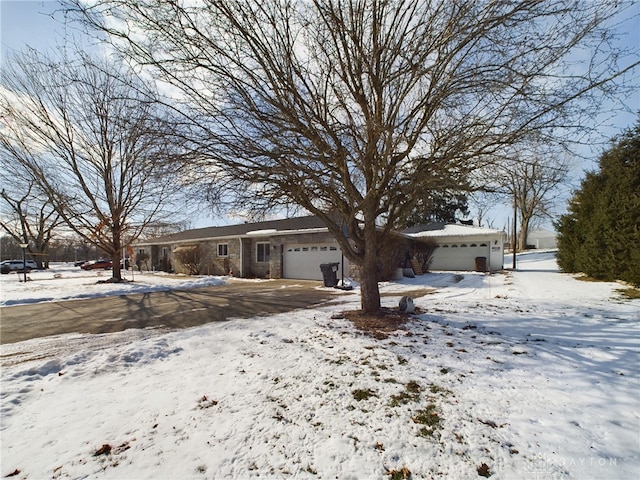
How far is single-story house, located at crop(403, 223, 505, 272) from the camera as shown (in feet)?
61.5

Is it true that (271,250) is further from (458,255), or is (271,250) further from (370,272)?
(458,255)

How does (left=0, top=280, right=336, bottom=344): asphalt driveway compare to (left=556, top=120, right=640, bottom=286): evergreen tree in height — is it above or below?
below

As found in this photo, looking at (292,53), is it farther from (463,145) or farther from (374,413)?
(374,413)

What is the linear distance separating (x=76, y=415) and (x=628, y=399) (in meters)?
5.33

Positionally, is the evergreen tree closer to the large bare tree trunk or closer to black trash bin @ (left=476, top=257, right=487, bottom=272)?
black trash bin @ (left=476, top=257, right=487, bottom=272)

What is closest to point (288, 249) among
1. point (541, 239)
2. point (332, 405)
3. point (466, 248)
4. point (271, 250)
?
point (271, 250)

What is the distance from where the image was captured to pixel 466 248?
19.8 metres

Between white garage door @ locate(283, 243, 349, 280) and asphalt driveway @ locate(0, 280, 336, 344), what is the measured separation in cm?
448

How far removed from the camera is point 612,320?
5.27 m

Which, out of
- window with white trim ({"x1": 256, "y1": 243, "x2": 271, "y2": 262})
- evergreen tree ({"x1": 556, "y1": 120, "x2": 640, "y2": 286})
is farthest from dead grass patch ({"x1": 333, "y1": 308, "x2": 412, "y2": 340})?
window with white trim ({"x1": 256, "y1": 243, "x2": 271, "y2": 262})

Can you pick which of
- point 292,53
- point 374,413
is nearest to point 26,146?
point 292,53

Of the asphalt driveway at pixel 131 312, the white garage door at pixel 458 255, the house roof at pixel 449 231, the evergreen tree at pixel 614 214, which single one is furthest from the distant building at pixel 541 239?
the asphalt driveway at pixel 131 312

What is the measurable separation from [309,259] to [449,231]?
11.3m

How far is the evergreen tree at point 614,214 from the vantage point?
362 inches
